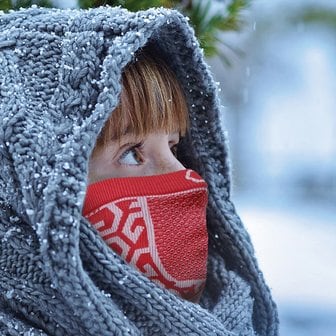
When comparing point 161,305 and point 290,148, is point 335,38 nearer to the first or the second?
point 290,148

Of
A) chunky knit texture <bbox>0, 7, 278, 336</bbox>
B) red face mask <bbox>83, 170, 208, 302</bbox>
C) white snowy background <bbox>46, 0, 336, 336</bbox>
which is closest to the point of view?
chunky knit texture <bbox>0, 7, 278, 336</bbox>

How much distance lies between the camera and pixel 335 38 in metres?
5.24

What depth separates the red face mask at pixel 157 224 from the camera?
116cm

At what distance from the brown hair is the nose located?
4 cm

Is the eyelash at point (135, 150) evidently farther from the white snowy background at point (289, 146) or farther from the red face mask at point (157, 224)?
the white snowy background at point (289, 146)

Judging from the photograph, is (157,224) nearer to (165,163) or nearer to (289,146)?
(165,163)

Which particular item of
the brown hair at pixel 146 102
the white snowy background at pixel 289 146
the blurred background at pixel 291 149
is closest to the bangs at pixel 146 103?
the brown hair at pixel 146 102

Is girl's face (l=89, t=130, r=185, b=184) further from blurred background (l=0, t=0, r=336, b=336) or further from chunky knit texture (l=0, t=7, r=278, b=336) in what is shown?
blurred background (l=0, t=0, r=336, b=336)

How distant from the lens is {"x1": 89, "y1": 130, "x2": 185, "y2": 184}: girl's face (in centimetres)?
122

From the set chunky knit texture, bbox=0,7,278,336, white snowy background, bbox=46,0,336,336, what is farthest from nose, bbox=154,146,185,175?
white snowy background, bbox=46,0,336,336

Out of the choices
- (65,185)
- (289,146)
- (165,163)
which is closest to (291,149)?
(289,146)

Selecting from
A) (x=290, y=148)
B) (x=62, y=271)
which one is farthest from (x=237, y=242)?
(x=290, y=148)

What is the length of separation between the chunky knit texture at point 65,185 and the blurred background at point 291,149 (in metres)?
3.09

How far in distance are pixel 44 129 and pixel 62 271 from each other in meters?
0.20
